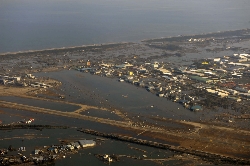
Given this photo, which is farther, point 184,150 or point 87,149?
point 87,149

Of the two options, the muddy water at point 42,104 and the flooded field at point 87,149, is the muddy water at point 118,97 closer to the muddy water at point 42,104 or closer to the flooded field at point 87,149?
the muddy water at point 42,104

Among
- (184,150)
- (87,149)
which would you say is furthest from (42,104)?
(184,150)

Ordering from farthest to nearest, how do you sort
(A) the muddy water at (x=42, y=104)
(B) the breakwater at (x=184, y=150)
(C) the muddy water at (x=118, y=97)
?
(A) the muddy water at (x=42, y=104) < (C) the muddy water at (x=118, y=97) < (B) the breakwater at (x=184, y=150)

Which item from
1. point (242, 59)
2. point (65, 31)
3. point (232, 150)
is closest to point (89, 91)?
point (232, 150)

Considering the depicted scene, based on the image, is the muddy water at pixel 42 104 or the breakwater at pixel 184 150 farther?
the muddy water at pixel 42 104

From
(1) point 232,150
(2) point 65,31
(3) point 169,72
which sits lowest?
(1) point 232,150

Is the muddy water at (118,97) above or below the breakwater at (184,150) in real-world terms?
above

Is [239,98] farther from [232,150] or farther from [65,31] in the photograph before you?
[65,31]

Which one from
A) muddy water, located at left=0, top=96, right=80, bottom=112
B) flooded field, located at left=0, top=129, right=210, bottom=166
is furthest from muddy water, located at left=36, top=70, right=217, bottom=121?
flooded field, located at left=0, top=129, right=210, bottom=166

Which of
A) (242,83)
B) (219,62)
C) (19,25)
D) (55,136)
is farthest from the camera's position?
(19,25)

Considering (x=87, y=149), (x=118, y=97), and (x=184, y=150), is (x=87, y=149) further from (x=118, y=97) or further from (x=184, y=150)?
(x=118, y=97)

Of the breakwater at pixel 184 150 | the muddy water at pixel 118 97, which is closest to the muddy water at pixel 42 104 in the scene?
the muddy water at pixel 118 97
